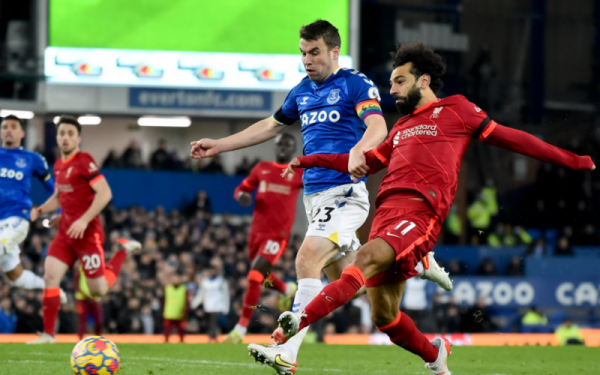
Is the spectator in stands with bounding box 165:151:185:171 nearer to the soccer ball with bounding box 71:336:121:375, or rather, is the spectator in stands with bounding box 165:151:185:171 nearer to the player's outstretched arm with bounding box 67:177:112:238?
the player's outstretched arm with bounding box 67:177:112:238

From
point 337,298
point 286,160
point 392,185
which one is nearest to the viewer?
point 337,298

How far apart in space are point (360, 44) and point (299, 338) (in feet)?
52.5

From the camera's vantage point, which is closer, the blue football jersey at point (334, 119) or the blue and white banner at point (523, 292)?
the blue football jersey at point (334, 119)

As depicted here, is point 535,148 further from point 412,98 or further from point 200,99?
point 200,99

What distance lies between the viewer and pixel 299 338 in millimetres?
5930

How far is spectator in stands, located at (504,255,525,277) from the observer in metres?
18.7

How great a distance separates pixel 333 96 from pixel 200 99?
14.1 meters

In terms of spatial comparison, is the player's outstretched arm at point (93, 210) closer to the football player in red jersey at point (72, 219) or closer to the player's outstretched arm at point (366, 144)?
the football player in red jersey at point (72, 219)

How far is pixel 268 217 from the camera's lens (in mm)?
11289

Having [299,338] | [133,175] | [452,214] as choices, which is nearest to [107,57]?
[133,175]

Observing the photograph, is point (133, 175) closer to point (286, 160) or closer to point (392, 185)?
point (286, 160)

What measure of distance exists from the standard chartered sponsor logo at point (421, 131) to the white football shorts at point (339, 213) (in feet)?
2.95

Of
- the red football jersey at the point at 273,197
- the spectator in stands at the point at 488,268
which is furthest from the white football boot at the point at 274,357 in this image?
the spectator in stands at the point at 488,268

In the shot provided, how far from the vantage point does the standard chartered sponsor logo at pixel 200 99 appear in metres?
20.2
